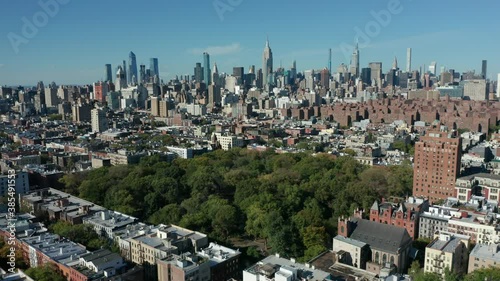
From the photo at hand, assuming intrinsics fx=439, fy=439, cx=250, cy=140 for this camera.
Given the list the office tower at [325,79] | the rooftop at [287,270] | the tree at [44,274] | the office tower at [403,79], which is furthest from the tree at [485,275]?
the office tower at [403,79]

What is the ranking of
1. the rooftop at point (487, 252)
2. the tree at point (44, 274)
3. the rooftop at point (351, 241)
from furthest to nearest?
the rooftop at point (351, 241) < the rooftop at point (487, 252) < the tree at point (44, 274)

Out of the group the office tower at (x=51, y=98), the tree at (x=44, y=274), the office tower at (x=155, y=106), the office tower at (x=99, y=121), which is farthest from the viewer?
the office tower at (x=51, y=98)

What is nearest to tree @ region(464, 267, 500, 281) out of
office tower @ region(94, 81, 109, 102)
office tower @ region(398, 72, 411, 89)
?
office tower @ region(94, 81, 109, 102)

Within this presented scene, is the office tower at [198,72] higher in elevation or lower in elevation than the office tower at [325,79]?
higher

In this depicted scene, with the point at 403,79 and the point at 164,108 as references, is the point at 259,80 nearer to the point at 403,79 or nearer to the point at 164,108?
the point at 403,79

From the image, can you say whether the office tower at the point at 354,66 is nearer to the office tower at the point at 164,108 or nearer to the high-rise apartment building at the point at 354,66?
the high-rise apartment building at the point at 354,66

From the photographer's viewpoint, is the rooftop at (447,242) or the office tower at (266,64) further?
the office tower at (266,64)
